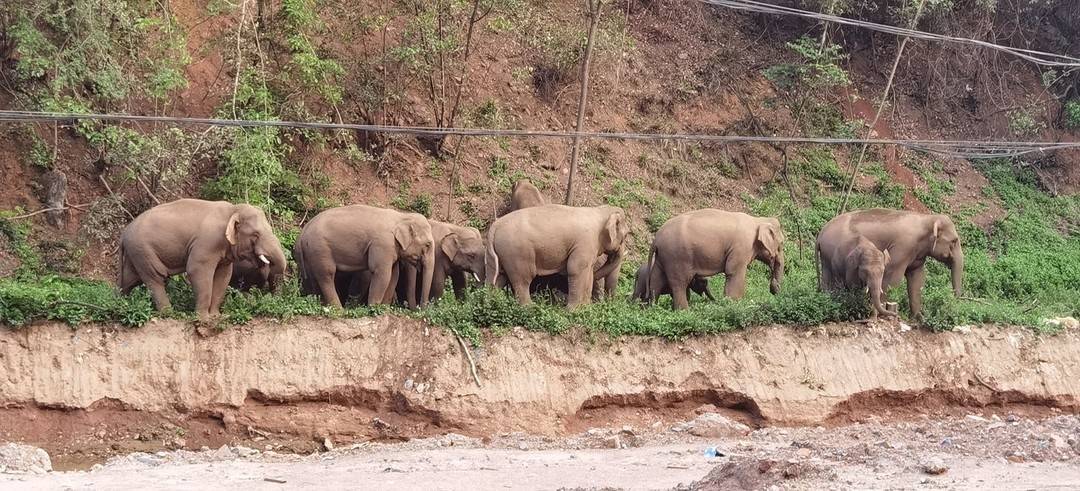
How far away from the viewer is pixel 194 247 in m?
16.2

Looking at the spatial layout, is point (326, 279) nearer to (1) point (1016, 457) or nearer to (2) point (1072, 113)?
(1) point (1016, 457)

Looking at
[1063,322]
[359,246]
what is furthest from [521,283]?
[1063,322]

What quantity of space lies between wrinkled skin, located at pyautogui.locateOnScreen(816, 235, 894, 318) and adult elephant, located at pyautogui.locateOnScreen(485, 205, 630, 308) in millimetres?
3572

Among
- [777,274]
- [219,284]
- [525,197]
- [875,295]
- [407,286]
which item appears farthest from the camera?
[525,197]

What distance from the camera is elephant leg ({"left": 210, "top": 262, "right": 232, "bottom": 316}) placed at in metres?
16.5

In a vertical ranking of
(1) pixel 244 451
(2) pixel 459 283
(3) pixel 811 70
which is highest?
(3) pixel 811 70

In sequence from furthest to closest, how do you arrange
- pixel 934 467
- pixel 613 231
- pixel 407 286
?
pixel 613 231
pixel 407 286
pixel 934 467

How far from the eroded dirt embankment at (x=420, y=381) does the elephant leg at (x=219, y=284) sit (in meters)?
0.68

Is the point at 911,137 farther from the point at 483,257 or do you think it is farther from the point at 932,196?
the point at 483,257

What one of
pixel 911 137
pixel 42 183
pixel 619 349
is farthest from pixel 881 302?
pixel 911 137

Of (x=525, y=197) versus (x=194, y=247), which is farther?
(x=525, y=197)

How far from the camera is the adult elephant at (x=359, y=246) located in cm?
1773

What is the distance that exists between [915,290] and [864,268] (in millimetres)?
1655

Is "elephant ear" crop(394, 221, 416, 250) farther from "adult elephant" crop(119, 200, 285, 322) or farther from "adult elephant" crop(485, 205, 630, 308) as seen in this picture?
"adult elephant" crop(119, 200, 285, 322)
